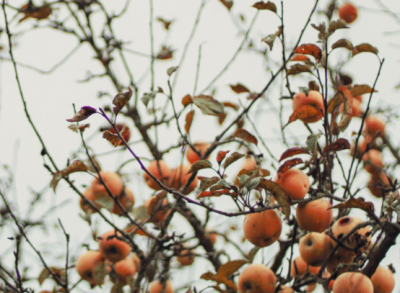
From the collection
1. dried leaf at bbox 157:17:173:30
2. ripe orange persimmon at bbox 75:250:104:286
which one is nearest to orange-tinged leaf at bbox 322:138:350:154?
ripe orange persimmon at bbox 75:250:104:286

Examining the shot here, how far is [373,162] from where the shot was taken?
2.28 meters

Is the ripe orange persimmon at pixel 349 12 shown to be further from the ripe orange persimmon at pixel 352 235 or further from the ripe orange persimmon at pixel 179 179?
the ripe orange persimmon at pixel 352 235

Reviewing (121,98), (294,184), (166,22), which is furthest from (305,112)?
(166,22)

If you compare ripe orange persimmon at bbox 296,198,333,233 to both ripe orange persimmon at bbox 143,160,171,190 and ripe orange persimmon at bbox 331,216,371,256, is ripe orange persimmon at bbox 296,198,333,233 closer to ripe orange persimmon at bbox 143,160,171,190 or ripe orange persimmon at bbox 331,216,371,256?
ripe orange persimmon at bbox 331,216,371,256

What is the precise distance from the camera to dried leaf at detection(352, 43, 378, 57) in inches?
54.1

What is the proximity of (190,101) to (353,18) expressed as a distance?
7.33ft

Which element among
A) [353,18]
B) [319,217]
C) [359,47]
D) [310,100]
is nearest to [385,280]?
[319,217]

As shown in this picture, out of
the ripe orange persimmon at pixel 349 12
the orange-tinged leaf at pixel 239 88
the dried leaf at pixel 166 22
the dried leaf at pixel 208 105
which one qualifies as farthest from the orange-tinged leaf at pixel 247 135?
the ripe orange persimmon at pixel 349 12

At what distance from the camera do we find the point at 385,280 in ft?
4.35

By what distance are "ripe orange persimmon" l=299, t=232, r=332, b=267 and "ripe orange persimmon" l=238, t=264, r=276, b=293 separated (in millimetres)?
150

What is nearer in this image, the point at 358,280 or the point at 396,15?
the point at 358,280

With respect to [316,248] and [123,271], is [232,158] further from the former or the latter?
[123,271]

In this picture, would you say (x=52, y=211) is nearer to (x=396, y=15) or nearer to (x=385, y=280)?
(x=385, y=280)

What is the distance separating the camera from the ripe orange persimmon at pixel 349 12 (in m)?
3.20
